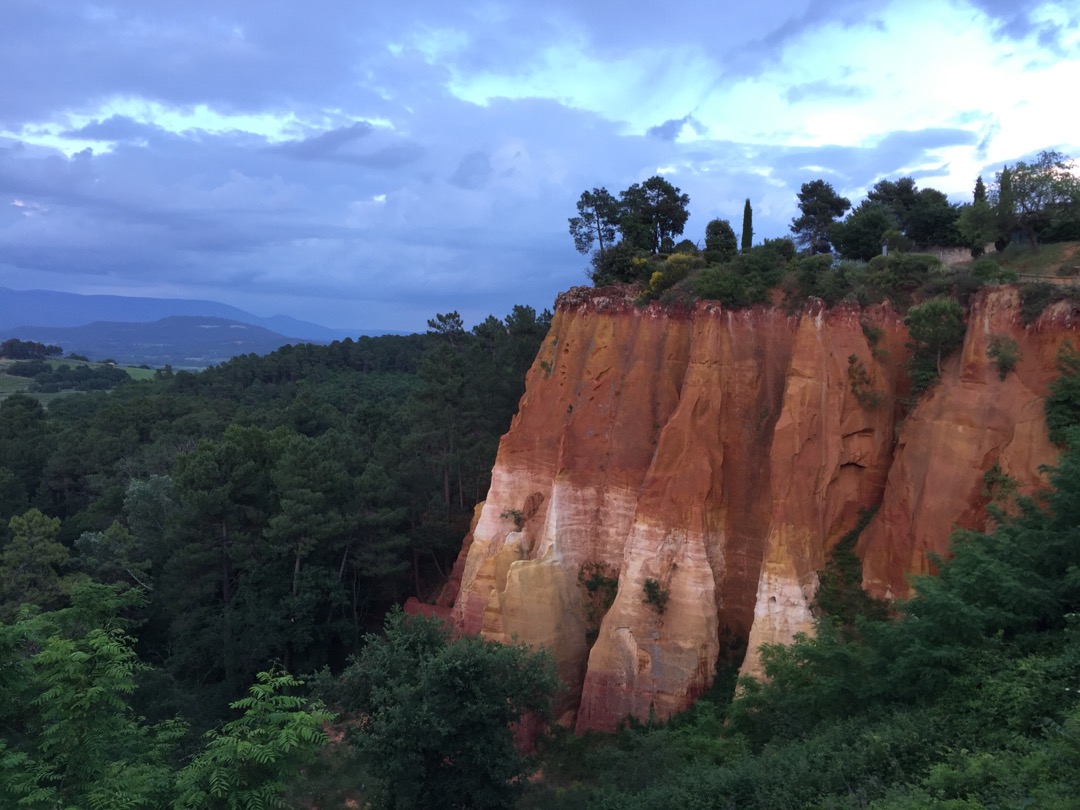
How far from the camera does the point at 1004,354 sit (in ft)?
59.1

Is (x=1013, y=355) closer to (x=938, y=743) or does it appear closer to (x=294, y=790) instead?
(x=938, y=743)

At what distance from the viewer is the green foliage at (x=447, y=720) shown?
15695 mm

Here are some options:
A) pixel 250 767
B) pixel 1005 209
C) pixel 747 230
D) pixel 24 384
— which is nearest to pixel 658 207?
pixel 747 230

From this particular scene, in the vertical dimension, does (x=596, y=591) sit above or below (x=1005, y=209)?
below

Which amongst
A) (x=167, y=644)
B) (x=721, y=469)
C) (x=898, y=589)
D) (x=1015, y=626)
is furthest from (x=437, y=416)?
(x=1015, y=626)

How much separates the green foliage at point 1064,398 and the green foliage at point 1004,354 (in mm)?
1030

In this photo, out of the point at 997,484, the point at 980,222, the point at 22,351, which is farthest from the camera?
the point at 22,351

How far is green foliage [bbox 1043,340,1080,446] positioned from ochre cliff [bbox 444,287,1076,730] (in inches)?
15.5

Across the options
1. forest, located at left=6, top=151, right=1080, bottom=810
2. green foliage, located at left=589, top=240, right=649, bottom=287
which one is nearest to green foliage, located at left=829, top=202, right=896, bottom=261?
forest, located at left=6, top=151, right=1080, bottom=810

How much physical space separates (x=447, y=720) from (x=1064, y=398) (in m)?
15.9

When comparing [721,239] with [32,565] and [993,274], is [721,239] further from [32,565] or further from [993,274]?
[32,565]

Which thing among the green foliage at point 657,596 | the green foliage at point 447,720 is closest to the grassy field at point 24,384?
the green foliage at point 447,720

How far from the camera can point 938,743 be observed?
1145 centimetres

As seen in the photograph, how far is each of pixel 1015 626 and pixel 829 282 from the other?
11.5 m
